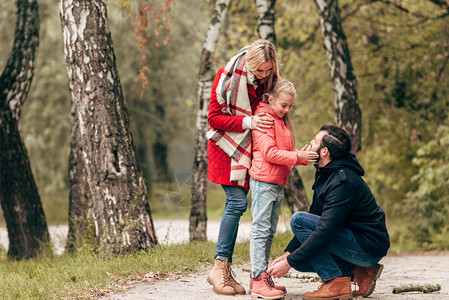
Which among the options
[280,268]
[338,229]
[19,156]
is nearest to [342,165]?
[338,229]

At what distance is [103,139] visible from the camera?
612 centimetres

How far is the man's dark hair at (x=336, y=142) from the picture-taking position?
416 cm

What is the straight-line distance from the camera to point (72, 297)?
172 inches

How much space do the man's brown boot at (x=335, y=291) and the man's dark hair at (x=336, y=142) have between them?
92 cm

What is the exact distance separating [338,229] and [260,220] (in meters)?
0.59

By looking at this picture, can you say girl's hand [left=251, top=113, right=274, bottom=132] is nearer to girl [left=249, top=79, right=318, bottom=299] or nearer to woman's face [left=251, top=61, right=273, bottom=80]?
girl [left=249, top=79, right=318, bottom=299]

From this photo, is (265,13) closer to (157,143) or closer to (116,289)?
(116,289)

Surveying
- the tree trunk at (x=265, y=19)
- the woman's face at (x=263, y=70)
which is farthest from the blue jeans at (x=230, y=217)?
the tree trunk at (x=265, y=19)

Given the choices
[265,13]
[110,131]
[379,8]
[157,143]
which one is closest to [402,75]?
[379,8]

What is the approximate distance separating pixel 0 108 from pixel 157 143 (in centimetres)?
1613

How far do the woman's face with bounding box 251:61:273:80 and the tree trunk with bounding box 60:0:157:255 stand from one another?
2.32 metres

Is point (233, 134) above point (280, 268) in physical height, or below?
above

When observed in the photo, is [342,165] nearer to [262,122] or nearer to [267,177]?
[267,177]

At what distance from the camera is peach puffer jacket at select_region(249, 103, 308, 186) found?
4.17 metres
